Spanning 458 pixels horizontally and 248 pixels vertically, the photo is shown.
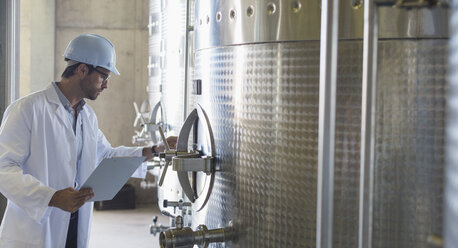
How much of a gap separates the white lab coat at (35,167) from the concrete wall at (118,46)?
457cm

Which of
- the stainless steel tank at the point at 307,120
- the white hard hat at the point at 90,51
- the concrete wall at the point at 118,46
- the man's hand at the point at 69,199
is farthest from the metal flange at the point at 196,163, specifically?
the concrete wall at the point at 118,46

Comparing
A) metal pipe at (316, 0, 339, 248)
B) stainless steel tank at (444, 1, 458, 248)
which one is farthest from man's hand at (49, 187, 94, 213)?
stainless steel tank at (444, 1, 458, 248)

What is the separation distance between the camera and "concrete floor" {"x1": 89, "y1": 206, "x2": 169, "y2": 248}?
5074mm

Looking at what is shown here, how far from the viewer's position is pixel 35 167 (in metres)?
2.27

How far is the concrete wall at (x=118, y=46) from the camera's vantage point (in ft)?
22.2

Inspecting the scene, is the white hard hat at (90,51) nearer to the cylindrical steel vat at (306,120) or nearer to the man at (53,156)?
the man at (53,156)

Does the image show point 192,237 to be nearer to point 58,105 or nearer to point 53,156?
point 53,156

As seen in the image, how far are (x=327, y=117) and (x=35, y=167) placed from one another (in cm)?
155

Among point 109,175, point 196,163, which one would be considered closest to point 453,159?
point 196,163

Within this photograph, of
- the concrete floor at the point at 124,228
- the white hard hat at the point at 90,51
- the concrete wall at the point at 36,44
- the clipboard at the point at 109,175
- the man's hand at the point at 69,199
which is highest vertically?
the concrete wall at the point at 36,44

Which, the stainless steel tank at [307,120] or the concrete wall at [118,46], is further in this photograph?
the concrete wall at [118,46]

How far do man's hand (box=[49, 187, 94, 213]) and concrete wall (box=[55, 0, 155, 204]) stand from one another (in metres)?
4.82

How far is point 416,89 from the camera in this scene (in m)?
1.39

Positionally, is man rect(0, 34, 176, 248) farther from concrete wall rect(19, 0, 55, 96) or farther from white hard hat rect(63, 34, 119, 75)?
concrete wall rect(19, 0, 55, 96)
